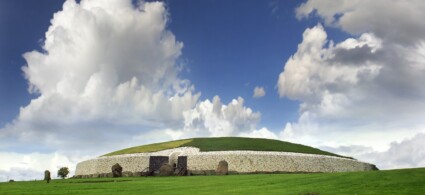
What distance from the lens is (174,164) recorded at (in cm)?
7988

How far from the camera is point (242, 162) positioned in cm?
7500

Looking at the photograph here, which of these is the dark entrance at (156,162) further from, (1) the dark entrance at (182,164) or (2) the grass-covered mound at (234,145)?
(2) the grass-covered mound at (234,145)

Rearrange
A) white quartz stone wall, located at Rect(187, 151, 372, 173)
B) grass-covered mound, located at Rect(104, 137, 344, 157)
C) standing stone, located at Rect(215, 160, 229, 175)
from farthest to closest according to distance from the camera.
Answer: grass-covered mound, located at Rect(104, 137, 344, 157)
white quartz stone wall, located at Rect(187, 151, 372, 173)
standing stone, located at Rect(215, 160, 229, 175)

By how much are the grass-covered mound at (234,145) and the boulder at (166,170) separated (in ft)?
26.7

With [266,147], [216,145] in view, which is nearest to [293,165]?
[266,147]

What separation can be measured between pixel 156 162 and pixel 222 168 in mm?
12752

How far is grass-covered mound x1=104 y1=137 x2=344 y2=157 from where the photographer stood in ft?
273

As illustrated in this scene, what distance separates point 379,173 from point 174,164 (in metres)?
43.6

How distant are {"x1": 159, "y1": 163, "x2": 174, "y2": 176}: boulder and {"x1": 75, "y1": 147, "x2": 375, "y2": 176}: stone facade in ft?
10.8

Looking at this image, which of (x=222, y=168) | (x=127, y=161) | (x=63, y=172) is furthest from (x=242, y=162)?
(x=63, y=172)

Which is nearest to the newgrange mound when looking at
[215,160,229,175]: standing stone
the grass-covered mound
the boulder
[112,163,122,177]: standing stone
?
the grass-covered mound

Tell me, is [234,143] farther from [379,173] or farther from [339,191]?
[339,191]

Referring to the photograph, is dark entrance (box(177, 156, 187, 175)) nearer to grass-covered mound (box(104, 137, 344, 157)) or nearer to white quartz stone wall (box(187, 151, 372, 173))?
white quartz stone wall (box(187, 151, 372, 173))

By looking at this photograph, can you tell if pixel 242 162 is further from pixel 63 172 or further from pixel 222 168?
pixel 63 172
